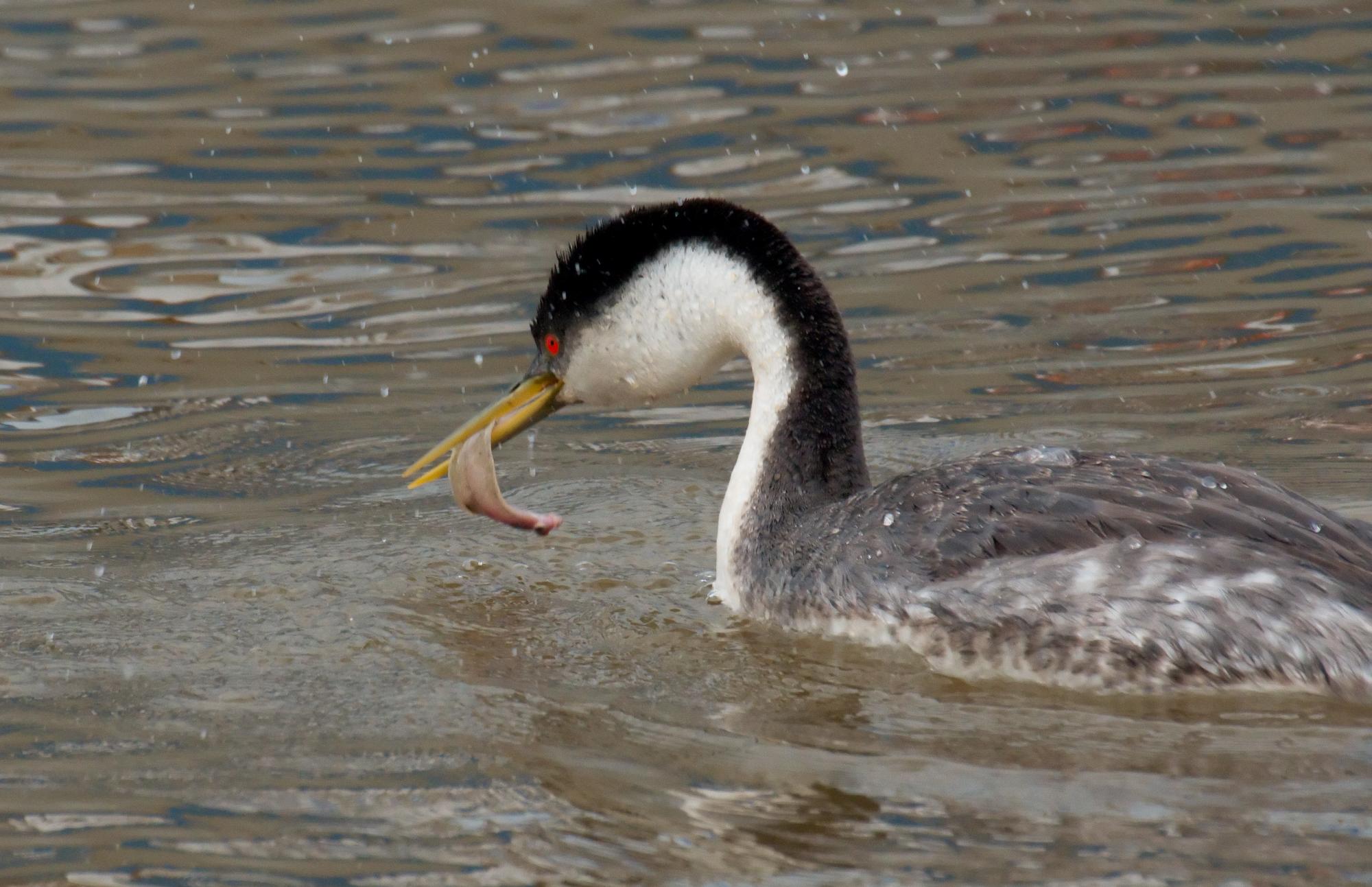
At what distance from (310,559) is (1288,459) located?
140 inches

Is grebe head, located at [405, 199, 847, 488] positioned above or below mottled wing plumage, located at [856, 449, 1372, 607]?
above

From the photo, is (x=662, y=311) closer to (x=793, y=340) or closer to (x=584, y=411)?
(x=793, y=340)

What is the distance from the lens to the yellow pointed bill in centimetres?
658

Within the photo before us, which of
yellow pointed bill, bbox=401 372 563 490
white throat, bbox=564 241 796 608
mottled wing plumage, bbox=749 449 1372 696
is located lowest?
mottled wing plumage, bbox=749 449 1372 696

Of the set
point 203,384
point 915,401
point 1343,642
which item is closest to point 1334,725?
point 1343,642

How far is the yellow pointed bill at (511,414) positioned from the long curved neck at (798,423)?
29.4 inches

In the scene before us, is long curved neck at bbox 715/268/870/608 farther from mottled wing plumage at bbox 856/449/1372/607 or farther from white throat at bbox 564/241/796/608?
mottled wing plumage at bbox 856/449/1372/607

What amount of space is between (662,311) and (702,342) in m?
0.16

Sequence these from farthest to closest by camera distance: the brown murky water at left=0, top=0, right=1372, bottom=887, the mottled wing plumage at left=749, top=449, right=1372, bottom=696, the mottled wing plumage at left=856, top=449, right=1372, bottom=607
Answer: the mottled wing plumage at left=856, top=449, right=1372, bottom=607 → the mottled wing plumage at left=749, top=449, right=1372, bottom=696 → the brown murky water at left=0, top=0, right=1372, bottom=887

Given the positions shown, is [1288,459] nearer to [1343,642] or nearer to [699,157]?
[1343,642]

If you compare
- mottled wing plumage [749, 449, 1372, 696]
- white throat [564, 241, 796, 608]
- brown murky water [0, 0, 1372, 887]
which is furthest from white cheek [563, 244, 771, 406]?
mottled wing plumage [749, 449, 1372, 696]

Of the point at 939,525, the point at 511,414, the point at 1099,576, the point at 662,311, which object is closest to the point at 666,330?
the point at 662,311

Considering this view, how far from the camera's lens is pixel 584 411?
891cm

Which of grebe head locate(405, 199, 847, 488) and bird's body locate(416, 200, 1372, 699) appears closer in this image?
bird's body locate(416, 200, 1372, 699)
